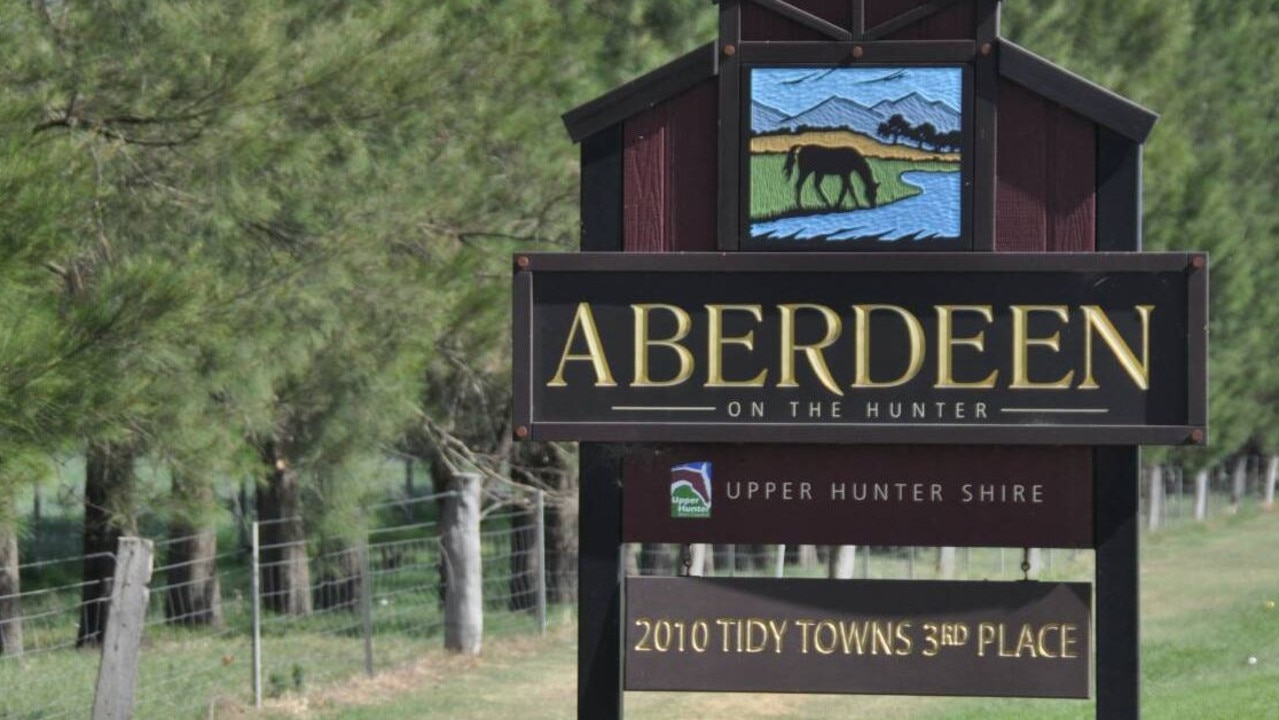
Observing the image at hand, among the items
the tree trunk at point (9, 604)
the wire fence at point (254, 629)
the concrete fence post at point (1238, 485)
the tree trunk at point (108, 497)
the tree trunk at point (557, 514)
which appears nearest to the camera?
the tree trunk at point (108, 497)

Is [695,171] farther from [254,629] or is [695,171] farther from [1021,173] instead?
[254,629]

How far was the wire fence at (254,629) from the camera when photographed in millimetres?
12969

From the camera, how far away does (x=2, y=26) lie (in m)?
11.2

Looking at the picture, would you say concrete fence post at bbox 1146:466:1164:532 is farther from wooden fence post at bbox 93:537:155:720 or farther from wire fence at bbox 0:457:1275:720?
wooden fence post at bbox 93:537:155:720

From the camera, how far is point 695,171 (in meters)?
7.39

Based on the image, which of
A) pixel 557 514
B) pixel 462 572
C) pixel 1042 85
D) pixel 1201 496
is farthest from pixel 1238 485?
pixel 1042 85

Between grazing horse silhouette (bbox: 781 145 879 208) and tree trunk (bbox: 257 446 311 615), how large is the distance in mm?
7494

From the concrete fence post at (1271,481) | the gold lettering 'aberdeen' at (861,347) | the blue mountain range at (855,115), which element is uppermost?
the blue mountain range at (855,115)

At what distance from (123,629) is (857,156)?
5071mm

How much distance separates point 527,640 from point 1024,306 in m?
10.3

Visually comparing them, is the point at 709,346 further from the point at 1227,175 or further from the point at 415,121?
the point at 1227,175

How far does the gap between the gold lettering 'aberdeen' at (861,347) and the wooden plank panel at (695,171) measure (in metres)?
0.31

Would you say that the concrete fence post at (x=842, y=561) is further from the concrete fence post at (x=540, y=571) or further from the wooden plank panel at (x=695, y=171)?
the wooden plank panel at (x=695, y=171)

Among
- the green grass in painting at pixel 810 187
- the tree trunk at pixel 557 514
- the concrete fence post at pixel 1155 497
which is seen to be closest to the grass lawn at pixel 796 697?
the tree trunk at pixel 557 514
